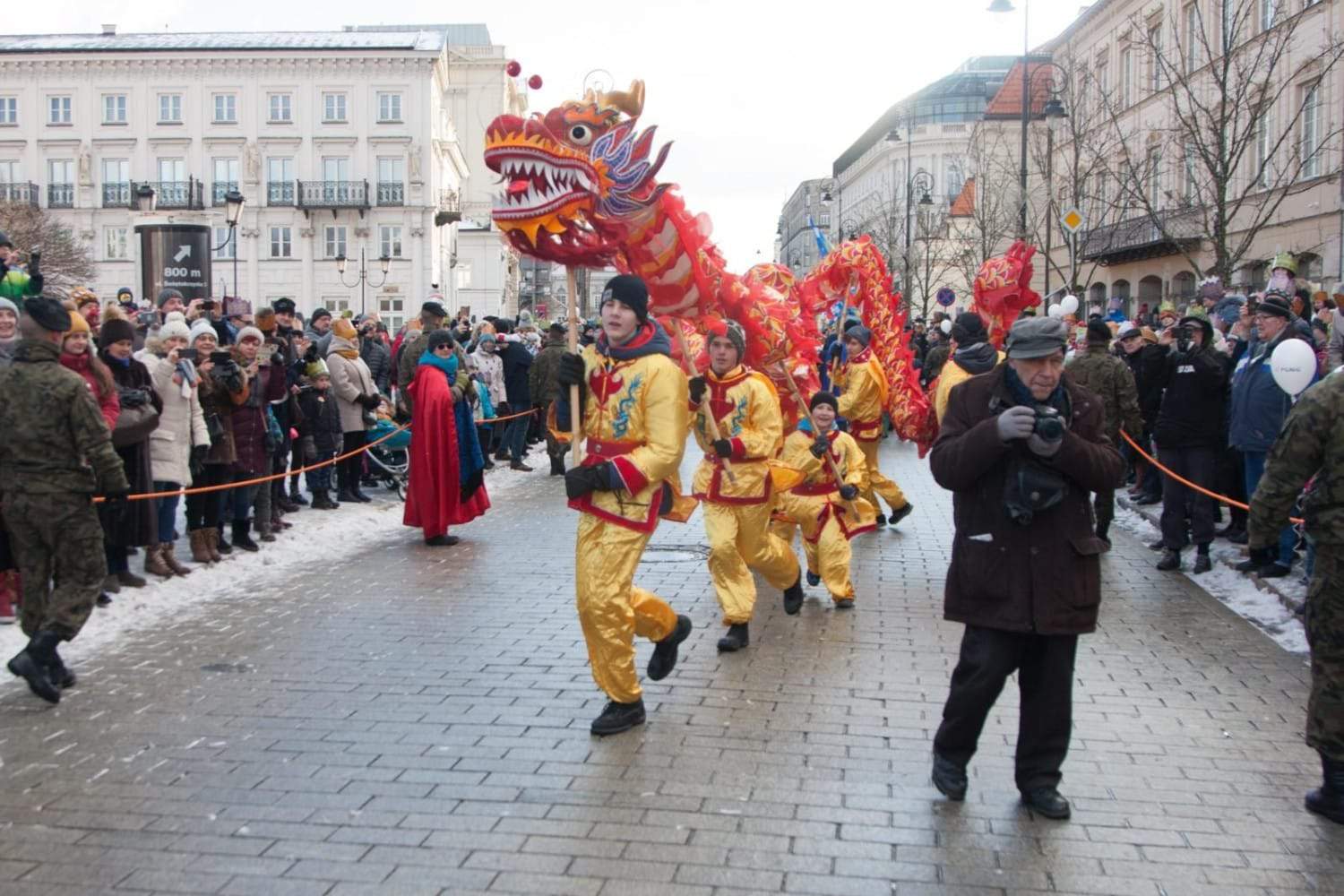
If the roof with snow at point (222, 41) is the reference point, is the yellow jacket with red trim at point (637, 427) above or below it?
below

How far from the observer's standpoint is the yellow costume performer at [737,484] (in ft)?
25.8

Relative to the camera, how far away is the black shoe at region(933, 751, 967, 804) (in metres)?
5.24

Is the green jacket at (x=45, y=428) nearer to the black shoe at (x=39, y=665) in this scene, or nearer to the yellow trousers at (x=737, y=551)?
the black shoe at (x=39, y=665)

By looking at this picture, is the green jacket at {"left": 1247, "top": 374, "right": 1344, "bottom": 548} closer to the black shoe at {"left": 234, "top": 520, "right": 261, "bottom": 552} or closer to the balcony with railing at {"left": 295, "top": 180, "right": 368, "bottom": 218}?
the black shoe at {"left": 234, "top": 520, "right": 261, "bottom": 552}

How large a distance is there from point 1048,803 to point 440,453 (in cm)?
798

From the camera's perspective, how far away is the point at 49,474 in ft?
22.0

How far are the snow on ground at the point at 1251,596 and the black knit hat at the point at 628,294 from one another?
15.3ft

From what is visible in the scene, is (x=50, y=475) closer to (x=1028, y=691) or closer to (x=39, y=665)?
(x=39, y=665)

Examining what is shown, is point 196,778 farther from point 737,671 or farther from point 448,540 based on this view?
point 448,540

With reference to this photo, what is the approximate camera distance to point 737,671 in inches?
289

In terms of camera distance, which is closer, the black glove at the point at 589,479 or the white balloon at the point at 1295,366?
the black glove at the point at 589,479

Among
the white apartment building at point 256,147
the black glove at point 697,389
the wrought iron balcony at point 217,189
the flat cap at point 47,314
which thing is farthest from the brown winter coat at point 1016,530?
the wrought iron balcony at point 217,189

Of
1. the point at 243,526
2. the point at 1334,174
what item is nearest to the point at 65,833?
the point at 243,526

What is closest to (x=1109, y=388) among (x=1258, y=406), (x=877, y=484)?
(x=1258, y=406)
